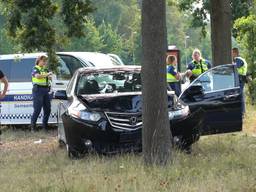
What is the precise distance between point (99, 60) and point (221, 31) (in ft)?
10.1

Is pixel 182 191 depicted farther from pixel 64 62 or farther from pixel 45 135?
pixel 64 62

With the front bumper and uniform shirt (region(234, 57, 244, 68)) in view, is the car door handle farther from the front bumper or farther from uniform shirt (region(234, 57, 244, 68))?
uniform shirt (region(234, 57, 244, 68))

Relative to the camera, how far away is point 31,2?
1223 centimetres

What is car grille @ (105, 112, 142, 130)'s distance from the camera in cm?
897

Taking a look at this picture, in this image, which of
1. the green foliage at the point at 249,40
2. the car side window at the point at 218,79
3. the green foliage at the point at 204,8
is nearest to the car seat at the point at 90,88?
the car side window at the point at 218,79

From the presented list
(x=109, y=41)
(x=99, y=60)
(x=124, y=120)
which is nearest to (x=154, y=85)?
(x=124, y=120)

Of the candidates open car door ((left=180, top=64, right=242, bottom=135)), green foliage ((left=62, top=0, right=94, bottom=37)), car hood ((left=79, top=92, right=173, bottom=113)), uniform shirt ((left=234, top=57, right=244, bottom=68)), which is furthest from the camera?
uniform shirt ((left=234, top=57, right=244, bottom=68))

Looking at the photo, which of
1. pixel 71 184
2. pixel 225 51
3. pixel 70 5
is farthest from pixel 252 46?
pixel 71 184

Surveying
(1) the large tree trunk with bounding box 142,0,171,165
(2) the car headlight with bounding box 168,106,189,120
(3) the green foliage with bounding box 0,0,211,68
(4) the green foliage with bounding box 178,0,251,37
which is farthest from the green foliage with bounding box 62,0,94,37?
(3) the green foliage with bounding box 0,0,211,68

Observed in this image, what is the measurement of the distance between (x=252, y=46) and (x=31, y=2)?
44.1 feet

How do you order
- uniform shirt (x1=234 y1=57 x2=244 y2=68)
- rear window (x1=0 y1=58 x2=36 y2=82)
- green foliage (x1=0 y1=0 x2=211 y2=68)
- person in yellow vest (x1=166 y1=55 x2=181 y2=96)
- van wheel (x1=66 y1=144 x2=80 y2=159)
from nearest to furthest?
van wheel (x1=66 y1=144 x2=80 y2=159) < person in yellow vest (x1=166 y1=55 x2=181 y2=96) < rear window (x1=0 y1=58 x2=36 y2=82) < uniform shirt (x1=234 y1=57 x2=244 y2=68) < green foliage (x1=0 y1=0 x2=211 y2=68)

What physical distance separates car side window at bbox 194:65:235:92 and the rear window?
5383mm

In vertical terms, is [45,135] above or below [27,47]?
below

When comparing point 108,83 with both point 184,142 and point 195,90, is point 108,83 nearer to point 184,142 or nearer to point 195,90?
point 195,90
